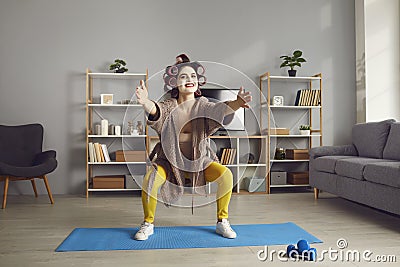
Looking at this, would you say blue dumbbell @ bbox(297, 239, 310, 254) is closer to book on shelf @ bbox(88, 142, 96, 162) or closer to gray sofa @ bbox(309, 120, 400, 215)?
gray sofa @ bbox(309, 120, 400, 215)

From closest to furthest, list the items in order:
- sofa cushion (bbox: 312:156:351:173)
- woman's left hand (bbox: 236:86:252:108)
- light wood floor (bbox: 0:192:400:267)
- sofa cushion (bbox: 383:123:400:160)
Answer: light wood floor (bbox: 0:192:400:267) < woman's left hand (bbox: 236:86:252:108) < sofa cushion (bbox: 383:123:400:160) < sofa cushion (bbox: 312:156:351:173)

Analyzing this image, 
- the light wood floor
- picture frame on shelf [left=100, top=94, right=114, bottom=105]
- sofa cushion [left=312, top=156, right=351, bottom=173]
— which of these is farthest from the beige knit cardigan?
picture frame on shelf [left=100, top=94, right=114, bottom=105]

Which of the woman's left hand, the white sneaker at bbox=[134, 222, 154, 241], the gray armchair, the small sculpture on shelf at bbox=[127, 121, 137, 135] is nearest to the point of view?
the woman's left hand

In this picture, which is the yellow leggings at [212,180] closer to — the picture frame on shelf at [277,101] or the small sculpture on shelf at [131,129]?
the small sculpture on shelf at [131,129]

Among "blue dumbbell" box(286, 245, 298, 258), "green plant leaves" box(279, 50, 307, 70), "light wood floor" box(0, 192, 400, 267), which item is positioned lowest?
"light wood floor" box(0, 192, 400, 267)

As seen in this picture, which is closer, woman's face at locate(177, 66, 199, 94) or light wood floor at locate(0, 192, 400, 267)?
light wood floor at locate(0, 192, 400, 267)

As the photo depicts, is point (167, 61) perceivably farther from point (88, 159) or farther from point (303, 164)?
point (303, 164)

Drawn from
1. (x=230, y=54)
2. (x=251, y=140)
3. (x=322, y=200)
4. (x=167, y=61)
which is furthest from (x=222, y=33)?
(x=322, y=200)

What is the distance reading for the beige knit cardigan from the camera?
9.62 ft

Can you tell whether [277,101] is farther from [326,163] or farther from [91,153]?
[91,153]

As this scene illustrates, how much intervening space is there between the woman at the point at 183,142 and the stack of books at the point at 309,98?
2629 millimetres

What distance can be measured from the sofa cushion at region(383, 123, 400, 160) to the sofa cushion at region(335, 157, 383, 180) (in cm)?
26

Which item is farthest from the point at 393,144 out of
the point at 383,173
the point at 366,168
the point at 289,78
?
the point at 289,78

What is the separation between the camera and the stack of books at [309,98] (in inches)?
213
